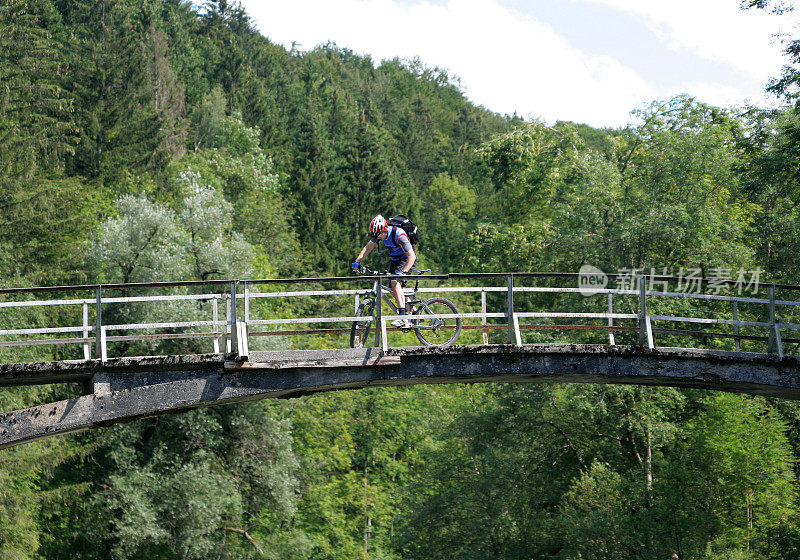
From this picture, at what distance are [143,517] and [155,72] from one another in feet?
123

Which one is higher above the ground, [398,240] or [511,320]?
[398,240]

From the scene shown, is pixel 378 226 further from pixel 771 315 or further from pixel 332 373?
pixel 771 315

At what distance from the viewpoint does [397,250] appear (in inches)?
466

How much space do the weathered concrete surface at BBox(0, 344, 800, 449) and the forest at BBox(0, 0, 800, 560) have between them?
9799 mm

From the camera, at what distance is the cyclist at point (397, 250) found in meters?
11.6

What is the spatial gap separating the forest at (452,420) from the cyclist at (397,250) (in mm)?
11494

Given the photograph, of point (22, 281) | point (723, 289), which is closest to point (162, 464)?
point (22, 281)

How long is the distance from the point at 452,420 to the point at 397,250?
68.9 ft

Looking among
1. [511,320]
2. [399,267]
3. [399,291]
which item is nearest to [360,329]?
[399,291]

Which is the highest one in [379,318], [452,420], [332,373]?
[379,318]

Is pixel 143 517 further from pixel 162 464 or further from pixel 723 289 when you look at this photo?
pixel 723 289

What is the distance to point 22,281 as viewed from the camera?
2827cm

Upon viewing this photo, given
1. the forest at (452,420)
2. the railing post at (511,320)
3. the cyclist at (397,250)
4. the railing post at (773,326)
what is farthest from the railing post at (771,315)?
the forest at (452,420)

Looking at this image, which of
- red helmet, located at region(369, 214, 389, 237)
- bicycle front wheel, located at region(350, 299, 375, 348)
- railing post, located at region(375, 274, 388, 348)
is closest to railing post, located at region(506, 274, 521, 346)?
railing post, located at region(375, 274, 388, 348)
